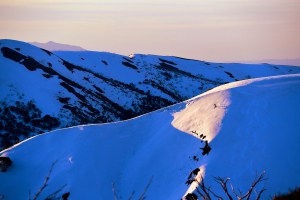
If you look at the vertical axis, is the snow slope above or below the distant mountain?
above

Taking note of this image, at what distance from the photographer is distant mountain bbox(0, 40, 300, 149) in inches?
1252

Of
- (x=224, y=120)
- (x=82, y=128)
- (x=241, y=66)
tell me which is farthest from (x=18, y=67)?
(x=241, y=66)

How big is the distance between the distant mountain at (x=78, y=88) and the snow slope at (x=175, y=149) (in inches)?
405

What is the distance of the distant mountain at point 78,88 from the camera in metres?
31.8

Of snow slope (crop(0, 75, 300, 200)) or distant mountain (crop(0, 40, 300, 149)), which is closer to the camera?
snow slope (crop(0, 75, 300, 200))

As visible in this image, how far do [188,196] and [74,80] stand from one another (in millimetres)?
36916

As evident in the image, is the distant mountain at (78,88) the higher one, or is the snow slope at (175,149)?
the snow slope at (175,149)

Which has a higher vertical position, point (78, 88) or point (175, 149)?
point (175, 149)

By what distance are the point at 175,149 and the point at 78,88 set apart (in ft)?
95.4

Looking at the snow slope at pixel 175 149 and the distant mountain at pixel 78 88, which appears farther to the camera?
the distant mountain at pixel 78 88

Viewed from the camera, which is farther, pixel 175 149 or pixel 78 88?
pixel 78 88

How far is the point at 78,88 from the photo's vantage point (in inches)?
1720

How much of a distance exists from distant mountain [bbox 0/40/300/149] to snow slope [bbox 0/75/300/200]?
33.8 feet

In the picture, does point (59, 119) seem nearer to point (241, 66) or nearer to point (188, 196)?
point (188, 196)
